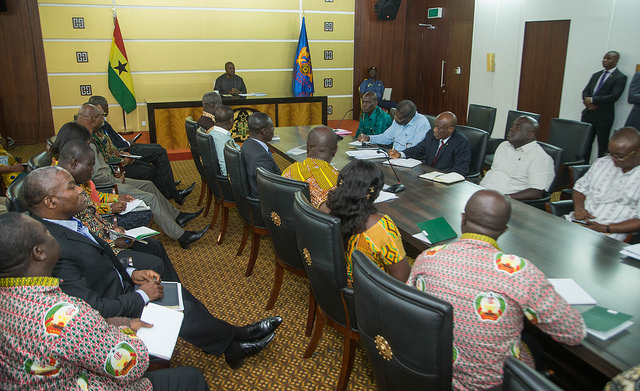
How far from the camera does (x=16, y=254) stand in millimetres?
1331

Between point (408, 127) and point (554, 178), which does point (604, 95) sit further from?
point (554, 178)

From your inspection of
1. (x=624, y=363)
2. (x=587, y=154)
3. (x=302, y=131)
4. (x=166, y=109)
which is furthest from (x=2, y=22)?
(x=624, y=363)

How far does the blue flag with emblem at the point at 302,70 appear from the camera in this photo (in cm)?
870

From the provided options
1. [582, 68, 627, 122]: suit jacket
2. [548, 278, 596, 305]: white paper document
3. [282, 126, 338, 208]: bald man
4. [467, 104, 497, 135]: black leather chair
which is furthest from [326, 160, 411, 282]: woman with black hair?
[582, 68, 627, 122]: suit jacket

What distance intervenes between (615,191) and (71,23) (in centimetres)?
810

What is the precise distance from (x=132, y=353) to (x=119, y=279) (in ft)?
2.26

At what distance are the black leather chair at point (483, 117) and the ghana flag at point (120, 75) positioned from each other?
563 centimetres

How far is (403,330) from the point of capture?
1335 mm

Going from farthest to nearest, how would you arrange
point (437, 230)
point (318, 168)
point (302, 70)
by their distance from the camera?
1. point (302, 70)
2. point (318, 168)
3. point (437, 230)

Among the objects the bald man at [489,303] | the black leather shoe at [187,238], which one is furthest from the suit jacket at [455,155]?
the bald man at [489,303]

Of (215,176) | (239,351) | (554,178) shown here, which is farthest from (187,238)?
(554,178)

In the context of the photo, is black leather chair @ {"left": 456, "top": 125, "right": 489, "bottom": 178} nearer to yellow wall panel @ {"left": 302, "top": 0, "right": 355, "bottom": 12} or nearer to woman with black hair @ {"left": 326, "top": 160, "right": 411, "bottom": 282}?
woman with black hair @ {"left": 326, "top": 160, "right": 411, "bottom": 282}

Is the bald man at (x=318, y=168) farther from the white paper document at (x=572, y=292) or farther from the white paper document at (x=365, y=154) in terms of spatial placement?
the white paper document at (x=572, y=292)

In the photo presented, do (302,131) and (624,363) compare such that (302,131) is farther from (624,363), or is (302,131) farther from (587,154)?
(624,363)
